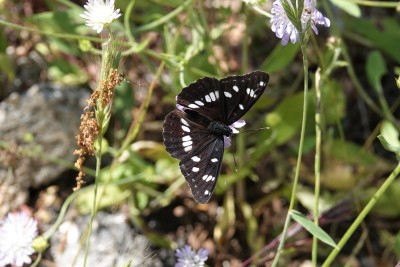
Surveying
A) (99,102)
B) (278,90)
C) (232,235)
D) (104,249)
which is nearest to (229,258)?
(232,235)

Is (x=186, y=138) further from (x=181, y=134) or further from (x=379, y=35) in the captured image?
(x=379, y=35)

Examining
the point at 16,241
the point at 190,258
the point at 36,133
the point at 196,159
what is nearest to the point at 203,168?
the point at 196,159

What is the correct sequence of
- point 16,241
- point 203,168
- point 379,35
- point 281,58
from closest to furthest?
point 203,168
point 16,241
point 281,58
point 379,35

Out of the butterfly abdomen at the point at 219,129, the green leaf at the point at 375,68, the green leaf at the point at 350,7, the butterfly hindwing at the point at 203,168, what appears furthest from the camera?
the green leaf at the point at 375,68

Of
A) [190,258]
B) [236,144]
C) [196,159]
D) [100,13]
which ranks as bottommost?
[190,258]

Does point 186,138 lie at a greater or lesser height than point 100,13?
lesser

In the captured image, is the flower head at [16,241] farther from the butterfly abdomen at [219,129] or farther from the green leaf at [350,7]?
the green leaf at [350,7]

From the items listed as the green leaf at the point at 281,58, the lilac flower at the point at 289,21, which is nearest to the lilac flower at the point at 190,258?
the lilac flower at the point at 289,21
